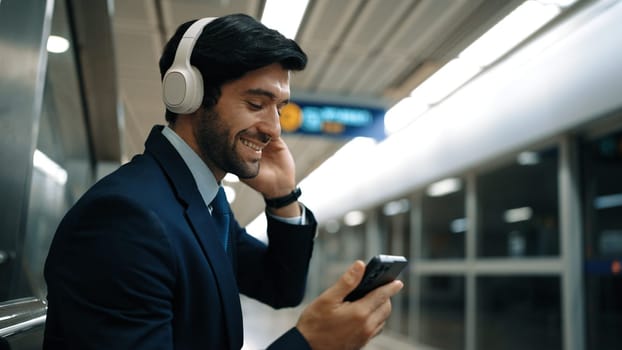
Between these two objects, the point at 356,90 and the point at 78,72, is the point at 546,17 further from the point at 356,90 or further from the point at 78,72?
the point at 78,72

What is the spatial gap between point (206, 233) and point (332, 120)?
431 cm

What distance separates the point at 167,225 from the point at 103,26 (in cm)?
240

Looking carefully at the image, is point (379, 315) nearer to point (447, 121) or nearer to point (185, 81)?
point (185, 81)

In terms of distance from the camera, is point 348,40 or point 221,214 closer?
point 221,214

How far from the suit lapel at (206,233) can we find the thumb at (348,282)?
0.60 ft

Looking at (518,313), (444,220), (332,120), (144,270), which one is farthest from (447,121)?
(144,270)

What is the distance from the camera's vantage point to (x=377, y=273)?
35.5 inches

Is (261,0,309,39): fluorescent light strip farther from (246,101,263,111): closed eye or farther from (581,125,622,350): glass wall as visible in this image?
(246,101,263,111): closed eye

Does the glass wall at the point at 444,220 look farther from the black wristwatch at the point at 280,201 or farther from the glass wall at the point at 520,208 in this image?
the black wristwatch at the point at 280,201

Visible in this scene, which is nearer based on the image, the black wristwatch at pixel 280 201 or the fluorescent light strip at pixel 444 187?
the black wristwatch at pixel 280 201

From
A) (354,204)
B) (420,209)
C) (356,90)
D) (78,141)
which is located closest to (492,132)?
(356,90)

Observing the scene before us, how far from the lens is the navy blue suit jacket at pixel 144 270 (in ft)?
2.63

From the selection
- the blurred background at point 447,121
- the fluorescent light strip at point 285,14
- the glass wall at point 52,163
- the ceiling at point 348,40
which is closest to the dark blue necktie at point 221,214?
the blurred background at point 447,121

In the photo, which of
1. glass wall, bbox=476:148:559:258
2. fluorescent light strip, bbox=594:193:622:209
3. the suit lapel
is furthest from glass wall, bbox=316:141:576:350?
the suit lapel
